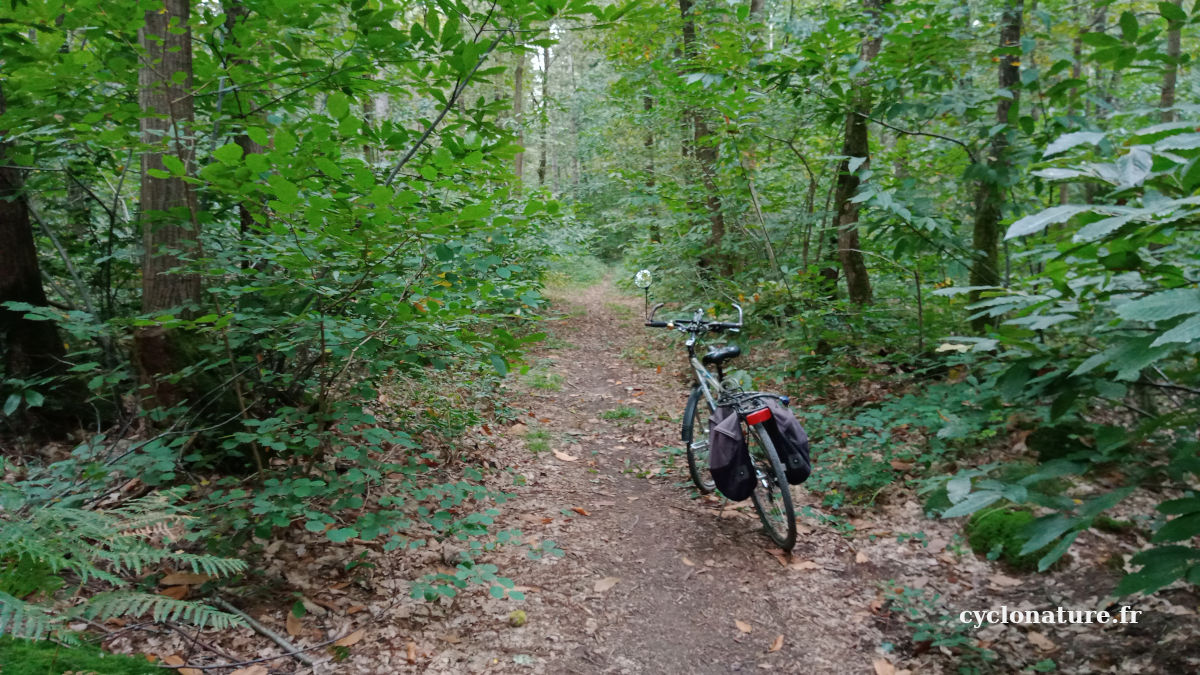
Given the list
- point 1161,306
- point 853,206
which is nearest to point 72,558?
point 1161,306

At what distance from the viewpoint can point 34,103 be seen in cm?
312

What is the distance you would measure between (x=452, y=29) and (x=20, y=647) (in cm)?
295

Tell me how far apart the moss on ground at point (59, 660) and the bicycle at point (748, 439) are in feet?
10.7

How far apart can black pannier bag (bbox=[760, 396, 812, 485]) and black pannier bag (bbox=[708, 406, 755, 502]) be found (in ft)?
0.74

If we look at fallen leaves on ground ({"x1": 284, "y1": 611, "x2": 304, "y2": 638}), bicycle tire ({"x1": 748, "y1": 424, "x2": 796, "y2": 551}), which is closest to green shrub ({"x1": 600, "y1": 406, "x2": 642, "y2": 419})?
bicycle tire ({"x1": 748, "y1": 424, "x2": 796, "y2": 551})

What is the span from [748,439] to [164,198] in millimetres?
3977

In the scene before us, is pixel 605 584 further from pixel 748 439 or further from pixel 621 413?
pixel 621 413

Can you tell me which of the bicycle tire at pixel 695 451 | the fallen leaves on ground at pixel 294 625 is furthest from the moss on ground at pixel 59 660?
the bicycle tire at pixel 695 451

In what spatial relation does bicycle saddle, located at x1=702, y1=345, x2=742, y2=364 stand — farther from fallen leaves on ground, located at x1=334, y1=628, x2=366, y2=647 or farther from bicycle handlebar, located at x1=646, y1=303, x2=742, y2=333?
fallen leaves on ground, located at x1=334, y1=628, x2=366, y2=647

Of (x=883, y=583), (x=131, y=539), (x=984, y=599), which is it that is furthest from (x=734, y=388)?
(x=131, y=539)

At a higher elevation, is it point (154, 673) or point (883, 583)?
point (154, 673)

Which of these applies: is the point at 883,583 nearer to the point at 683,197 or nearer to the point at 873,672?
the point at 873,672

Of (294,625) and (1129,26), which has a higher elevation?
(1129,26)

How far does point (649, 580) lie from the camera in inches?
145
